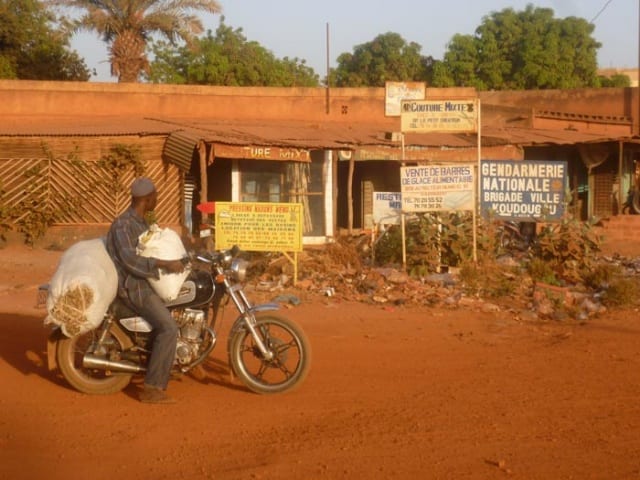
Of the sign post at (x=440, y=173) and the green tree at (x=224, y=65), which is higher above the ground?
the green tree at (x=224, y=65)

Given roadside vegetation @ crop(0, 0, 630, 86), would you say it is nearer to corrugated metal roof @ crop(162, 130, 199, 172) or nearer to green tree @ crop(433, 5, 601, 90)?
green tree @ crop(433, 5, 601, 90)

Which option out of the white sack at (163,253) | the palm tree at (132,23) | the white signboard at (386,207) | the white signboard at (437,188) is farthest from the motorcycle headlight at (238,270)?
the palm tree at (132,23)

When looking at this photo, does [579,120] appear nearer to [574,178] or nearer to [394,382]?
[574,178]

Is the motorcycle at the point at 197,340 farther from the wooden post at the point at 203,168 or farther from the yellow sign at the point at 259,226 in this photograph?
the wooden post at the point at 203,168

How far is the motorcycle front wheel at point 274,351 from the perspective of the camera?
592 centimetres

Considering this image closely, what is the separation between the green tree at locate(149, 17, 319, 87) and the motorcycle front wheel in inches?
1148

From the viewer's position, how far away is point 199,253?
19.5 ft

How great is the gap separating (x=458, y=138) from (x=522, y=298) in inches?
406

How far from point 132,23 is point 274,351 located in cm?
2163

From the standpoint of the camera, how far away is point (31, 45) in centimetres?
2920

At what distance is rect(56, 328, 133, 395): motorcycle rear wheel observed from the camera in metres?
5.99

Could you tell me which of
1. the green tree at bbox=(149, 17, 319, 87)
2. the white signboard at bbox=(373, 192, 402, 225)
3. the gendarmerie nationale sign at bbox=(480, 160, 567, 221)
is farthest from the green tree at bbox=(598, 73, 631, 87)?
the white signboard at bbox=(373, 192, 402, 225)

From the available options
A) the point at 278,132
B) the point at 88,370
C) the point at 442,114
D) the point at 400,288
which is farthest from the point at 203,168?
the point at 88,370

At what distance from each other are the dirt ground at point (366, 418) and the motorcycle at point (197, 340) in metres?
0.16
